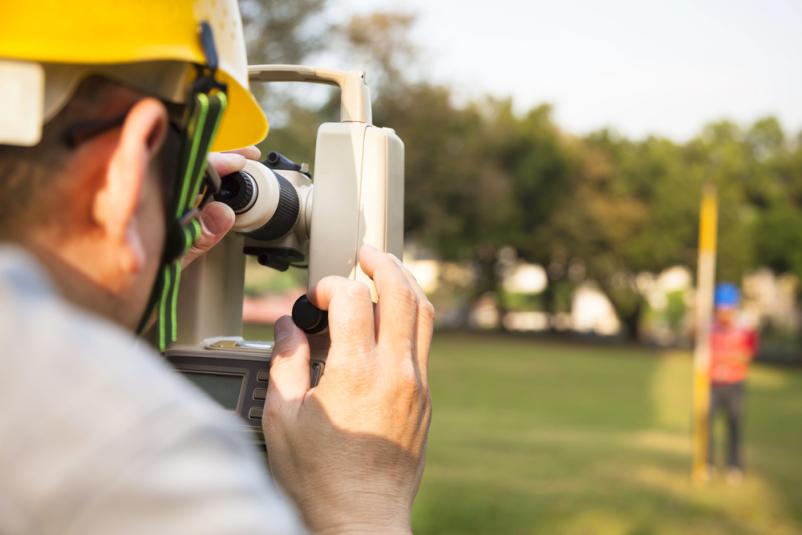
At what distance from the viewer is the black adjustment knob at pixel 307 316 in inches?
47.1

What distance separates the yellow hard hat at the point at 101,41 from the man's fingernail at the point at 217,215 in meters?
0.39

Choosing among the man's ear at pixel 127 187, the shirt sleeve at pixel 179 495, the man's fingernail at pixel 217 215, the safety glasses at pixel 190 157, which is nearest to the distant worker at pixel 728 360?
the man's fingernail at pixel 217 215

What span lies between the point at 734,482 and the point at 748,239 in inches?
1033

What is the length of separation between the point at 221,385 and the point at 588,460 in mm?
9462

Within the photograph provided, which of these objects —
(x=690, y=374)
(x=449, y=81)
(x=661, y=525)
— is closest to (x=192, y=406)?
(x=661, y=525)

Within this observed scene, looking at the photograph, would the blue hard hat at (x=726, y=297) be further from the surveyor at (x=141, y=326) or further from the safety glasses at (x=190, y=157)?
the safety glasses at (x=190, y=157)

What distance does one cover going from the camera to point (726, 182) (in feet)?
121

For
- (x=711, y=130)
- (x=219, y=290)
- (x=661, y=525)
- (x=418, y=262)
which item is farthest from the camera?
(x=711, y=130)

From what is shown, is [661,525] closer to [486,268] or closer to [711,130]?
[486,268]

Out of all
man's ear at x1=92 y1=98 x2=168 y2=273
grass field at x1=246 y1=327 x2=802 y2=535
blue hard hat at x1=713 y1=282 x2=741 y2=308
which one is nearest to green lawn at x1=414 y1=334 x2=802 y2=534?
grass field at x1=246 y1=327 x2=802 y2=535

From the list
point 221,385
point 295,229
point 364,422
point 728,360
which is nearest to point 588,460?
point 728,360

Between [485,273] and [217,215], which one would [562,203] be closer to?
[485,273]

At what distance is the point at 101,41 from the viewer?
0.69m

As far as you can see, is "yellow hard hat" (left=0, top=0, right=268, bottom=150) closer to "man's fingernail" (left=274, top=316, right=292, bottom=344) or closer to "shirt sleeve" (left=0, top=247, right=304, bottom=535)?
"shirt sleeve" (left=0, top=247, right=304, bottom=535)
